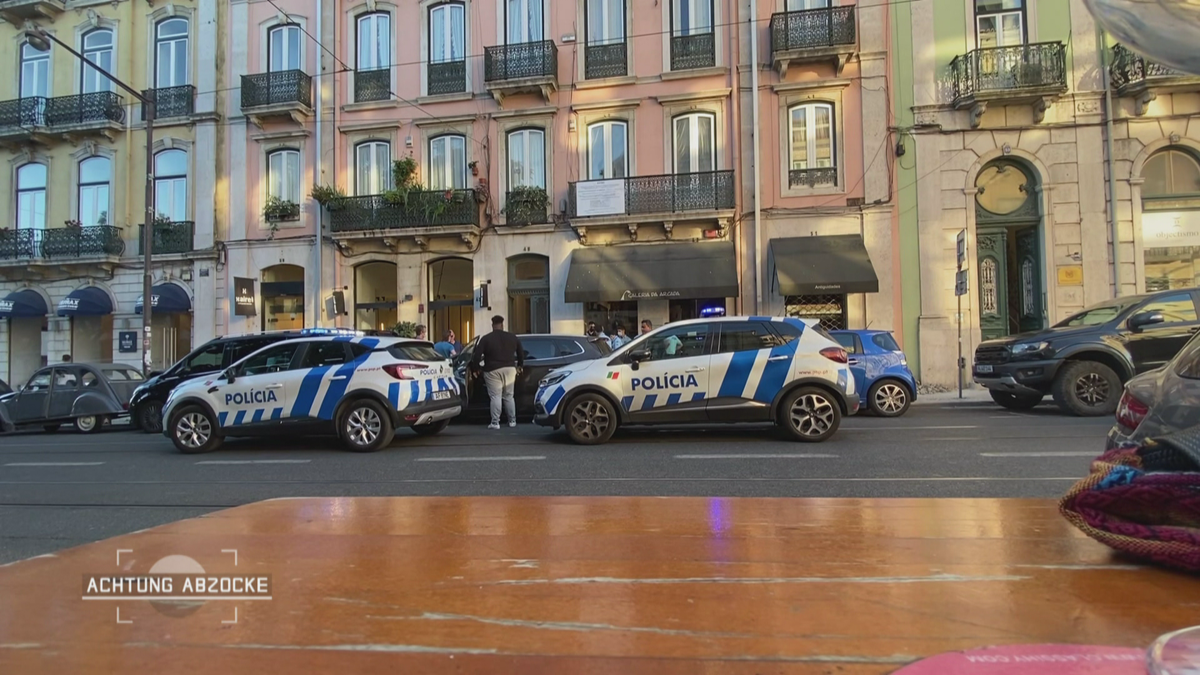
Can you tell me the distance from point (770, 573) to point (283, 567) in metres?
1.15

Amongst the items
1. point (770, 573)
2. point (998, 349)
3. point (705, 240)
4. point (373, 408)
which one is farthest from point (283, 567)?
point (705, 240)

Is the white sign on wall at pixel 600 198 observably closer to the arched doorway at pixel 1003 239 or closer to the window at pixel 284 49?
the arched doorway at pixel 1003 239

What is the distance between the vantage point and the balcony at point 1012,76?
16.8 metres

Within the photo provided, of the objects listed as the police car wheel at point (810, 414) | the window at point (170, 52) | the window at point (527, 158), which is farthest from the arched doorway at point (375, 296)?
the police car wheel at point (810, 414)

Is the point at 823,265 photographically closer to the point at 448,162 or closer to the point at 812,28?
the point at 812,28

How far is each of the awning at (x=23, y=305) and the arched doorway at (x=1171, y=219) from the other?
33.2 m

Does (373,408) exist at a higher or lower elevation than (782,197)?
lower

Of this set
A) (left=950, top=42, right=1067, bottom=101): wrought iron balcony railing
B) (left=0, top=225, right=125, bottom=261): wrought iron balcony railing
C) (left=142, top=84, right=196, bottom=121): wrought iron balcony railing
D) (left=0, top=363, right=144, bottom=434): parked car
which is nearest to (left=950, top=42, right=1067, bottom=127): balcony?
(left=950, top=42, right=1067, bottom=101): wrought iron balcony railing

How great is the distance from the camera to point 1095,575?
1314mm

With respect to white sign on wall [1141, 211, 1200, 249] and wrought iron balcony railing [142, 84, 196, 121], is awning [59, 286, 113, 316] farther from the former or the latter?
white sign on wall [1141, 211, 1200, 249]

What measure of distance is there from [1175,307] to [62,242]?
29.3m

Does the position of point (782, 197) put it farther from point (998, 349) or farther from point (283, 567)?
point (283, 567)

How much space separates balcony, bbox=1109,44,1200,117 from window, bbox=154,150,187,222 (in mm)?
27041

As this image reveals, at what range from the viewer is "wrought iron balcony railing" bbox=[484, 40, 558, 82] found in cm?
1922
